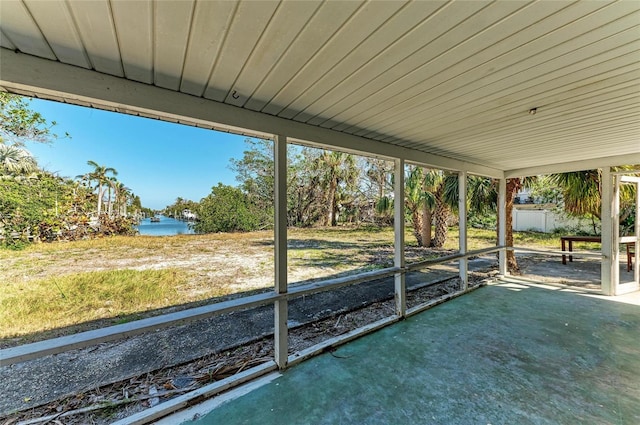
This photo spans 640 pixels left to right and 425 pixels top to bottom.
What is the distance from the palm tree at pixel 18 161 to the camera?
14.1 feet

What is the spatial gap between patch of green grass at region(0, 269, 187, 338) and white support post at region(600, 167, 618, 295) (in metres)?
7.50

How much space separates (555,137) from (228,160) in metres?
8.49

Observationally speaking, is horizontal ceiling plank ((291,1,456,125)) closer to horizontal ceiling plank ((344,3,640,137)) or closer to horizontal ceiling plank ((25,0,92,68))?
horizontal ceiling plank ((344,3,640,137))

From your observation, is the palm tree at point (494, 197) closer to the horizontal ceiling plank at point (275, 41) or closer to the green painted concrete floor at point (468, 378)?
the green painted concrete floor at point (468, 378)

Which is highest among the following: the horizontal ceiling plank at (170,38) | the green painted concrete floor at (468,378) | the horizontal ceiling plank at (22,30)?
the horizontal ceiling plank at (170,38)

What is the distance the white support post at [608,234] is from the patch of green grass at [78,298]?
750cm

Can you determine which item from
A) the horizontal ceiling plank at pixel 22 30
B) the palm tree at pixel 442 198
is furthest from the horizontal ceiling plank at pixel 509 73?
the palm tree at pixel 442 198

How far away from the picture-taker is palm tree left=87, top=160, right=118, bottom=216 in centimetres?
495

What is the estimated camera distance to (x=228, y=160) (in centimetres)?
866

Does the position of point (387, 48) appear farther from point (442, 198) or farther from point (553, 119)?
point (442, 198)

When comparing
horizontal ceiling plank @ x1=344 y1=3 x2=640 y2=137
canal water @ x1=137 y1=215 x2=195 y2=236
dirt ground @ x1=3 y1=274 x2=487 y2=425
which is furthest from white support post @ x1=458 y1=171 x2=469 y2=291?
canal water @ x1=137 y1=215 x2=195 y2=236

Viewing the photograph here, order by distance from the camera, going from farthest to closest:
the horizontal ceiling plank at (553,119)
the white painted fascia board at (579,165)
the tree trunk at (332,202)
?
the tree trunk at (332,202) < the white painted fascia board at (579,165) < the horizontal ceiling plank at (553,119)

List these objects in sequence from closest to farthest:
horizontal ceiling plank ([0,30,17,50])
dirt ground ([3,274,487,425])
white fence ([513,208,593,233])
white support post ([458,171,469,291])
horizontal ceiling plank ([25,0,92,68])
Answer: horizontal ceiling plank ([25,0,92,68]) < horizontal ceiling plank ([0,30,17,50]) < dirt ground ([3,274,487,425]) < white support post ([458,171,469,291]) < white fence ([513,208,593,233])

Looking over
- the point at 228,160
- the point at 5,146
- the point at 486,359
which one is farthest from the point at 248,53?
the point at 228,160
